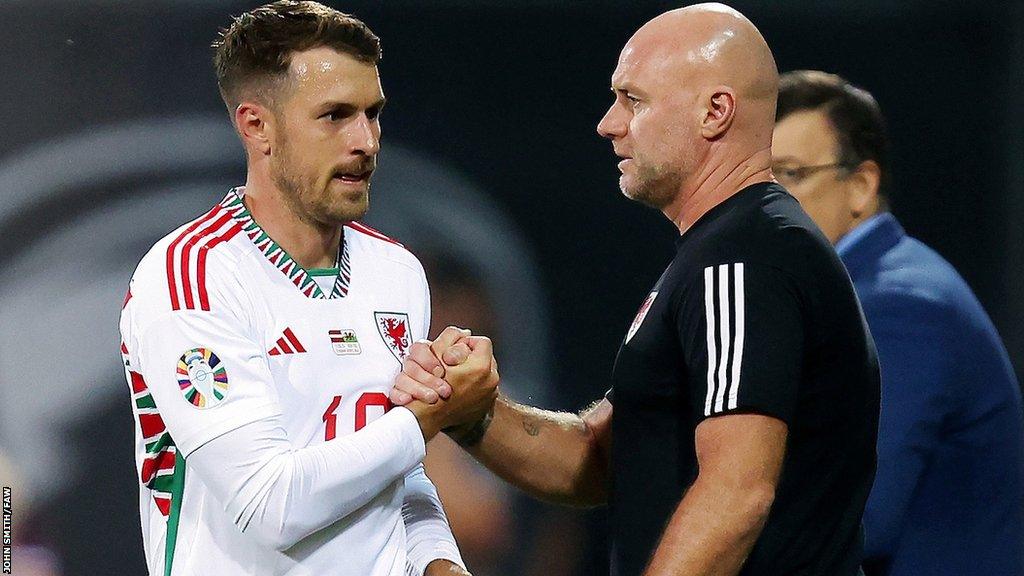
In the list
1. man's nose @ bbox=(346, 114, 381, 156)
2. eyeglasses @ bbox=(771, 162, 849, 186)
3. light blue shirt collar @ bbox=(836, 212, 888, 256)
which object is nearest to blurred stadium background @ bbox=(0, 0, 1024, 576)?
eyeglasses @ bbox=(771, 162, 849, 186)

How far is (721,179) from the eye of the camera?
2.11 m

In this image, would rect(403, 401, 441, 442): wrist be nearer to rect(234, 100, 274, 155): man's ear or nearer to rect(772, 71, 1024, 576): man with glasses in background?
rect(234, 100, 274, 155): man's ear

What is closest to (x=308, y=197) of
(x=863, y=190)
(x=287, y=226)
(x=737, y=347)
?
(x=287, y=226)

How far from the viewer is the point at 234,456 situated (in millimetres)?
1811

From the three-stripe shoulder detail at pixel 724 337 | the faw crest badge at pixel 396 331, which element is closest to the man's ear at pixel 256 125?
the faw crest badge at pixel 396 331

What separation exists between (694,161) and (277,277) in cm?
70

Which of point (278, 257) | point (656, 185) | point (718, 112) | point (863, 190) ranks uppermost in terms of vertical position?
point (718, 112)

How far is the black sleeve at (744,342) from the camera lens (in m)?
1.82

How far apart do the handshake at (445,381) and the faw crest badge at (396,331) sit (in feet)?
0.08

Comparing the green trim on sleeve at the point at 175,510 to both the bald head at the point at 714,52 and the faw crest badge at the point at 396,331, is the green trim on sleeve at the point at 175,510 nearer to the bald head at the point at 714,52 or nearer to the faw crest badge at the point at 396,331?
the faw crest badge at the point at 396,331

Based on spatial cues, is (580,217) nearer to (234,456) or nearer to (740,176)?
(740,176)

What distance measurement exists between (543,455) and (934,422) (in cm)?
75

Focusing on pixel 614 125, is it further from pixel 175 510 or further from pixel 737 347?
pixel 175 510

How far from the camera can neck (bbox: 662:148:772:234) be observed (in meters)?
2.11
